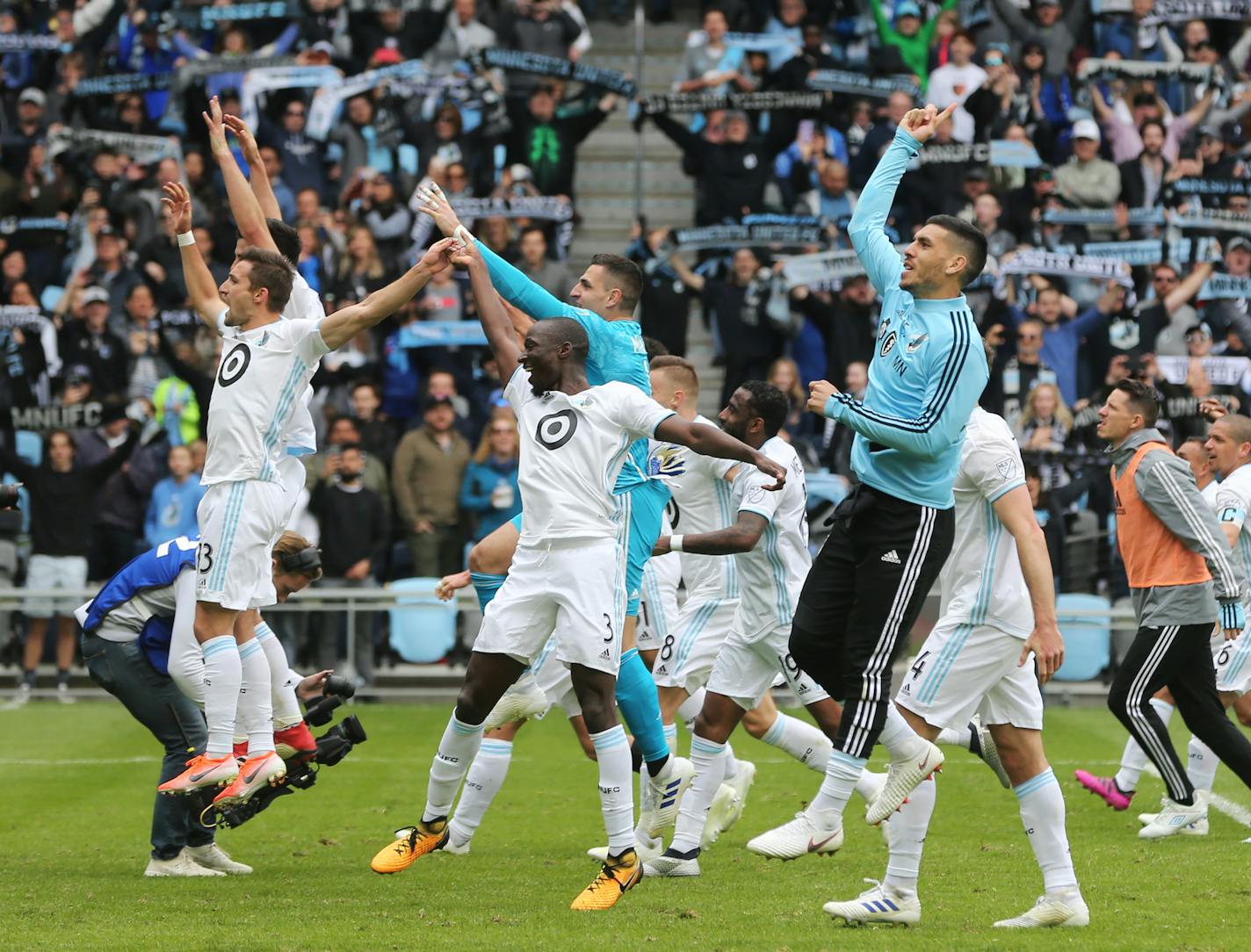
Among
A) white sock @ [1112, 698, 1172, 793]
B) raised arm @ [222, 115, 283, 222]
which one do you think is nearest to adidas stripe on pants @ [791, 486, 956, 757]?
raised arm @ [222, 115, 283, 222]

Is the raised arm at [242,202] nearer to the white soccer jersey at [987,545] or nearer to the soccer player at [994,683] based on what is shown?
the white soccer jersey at [987,545]

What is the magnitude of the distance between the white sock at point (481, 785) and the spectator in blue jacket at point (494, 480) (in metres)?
7.89

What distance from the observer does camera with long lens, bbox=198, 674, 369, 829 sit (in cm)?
827

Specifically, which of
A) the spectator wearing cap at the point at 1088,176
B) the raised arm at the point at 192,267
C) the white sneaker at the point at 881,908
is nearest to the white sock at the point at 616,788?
the white sneaker at the point at 881,908

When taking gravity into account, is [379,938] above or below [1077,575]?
above

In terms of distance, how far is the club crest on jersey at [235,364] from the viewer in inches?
321

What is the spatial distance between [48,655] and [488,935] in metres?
11.9

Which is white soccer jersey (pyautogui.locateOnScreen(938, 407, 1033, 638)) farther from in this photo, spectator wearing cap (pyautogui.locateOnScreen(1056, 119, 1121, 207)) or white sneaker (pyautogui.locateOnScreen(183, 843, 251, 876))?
spectator wearing cap (pyautogui.locateOnScreen(1056, 119, 1121, 207))

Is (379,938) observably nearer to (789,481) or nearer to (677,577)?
(789,481)

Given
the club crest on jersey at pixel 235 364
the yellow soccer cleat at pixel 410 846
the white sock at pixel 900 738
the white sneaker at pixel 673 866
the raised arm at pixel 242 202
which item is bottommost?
the white sneaker at pixel 673 866

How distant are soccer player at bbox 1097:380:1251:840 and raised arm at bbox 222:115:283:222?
485cm

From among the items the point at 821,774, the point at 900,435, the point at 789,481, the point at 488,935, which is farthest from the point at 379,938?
the point at 821,774

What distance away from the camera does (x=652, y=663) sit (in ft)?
33.9

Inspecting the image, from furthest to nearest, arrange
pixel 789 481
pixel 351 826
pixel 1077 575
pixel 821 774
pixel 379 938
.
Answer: pixel 1077 575
pixel 821 774
pixel 351 826
pixel 789 481
pixel 379 938
